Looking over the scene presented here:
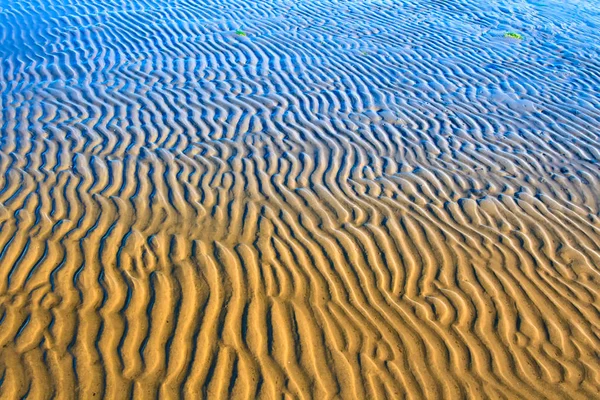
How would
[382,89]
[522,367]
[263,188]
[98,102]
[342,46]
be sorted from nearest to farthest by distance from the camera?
[522,367] → [263,188] → [98,102] → [382,89] → [342,46]

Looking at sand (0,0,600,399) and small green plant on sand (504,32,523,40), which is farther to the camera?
small green plant on sand (504,32,523,40)

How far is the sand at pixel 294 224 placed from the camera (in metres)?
3.96

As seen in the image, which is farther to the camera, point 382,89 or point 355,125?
point 382,89

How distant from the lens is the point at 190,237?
5.17 m

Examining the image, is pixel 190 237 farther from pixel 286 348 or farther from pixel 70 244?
pixel 286 348

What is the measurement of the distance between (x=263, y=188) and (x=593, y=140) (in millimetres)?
4960

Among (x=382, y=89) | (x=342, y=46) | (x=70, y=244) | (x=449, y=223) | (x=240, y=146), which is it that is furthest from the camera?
(x=342, y=46)

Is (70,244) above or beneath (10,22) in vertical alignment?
above

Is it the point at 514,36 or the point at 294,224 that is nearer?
the point at 294,224

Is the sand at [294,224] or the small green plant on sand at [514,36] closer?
the sand at [294,224]

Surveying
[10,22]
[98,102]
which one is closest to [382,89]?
[98,102]

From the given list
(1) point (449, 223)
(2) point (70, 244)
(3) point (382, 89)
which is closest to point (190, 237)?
(2) point (70, 244)

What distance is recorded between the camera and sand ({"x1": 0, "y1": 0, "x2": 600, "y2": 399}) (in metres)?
3.96

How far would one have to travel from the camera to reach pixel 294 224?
17.7 ft
